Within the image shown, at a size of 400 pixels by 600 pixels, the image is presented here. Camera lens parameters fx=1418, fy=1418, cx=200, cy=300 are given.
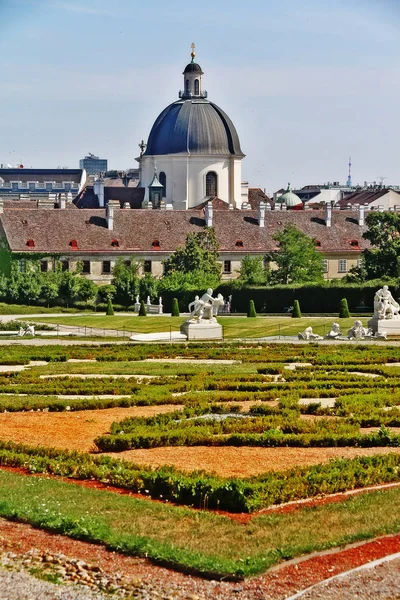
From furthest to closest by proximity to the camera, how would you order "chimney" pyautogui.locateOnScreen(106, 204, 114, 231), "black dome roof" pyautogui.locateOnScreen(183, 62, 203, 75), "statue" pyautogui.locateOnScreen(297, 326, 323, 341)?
1. "black dome roof" pyautogui.locateOnScreen(183, 62, 203, 75)
2. "chimney" pyautogui.locateOnScreen(106, 204, 114, 231)
3. "statue" pyautogui.locateOnScreen(297, 326, 323, 341)

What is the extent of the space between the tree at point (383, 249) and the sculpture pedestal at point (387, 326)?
20.6 meters

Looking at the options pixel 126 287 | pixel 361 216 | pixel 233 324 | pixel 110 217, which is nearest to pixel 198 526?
pixel 233 324

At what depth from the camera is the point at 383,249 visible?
224 ft

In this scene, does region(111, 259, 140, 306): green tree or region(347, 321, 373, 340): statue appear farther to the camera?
region(111, 259, 140, 306): green tree

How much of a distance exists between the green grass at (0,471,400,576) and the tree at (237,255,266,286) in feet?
173

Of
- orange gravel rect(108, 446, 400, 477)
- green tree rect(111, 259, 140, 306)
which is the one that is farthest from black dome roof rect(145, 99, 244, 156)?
orange gravel rect(108, 446, 400, 477)

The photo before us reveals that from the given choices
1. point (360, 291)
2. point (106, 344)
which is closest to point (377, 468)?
point (106, 344)

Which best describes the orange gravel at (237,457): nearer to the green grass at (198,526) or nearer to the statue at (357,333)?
the green grass at (198,526)

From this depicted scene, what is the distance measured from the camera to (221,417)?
2383 centimetres

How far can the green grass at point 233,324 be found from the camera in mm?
50219

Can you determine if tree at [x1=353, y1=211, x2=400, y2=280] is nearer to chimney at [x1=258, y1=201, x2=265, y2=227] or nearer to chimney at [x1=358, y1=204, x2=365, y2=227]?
chimney at [x1=258, y1=201, x2=265, y2=227]

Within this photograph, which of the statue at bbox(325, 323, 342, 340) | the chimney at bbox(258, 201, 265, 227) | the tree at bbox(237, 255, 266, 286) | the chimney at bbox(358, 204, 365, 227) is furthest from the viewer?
the chimney at bbox(358, 204, 365, 227)

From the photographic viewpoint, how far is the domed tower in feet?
358

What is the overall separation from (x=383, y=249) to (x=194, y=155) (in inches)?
1685
